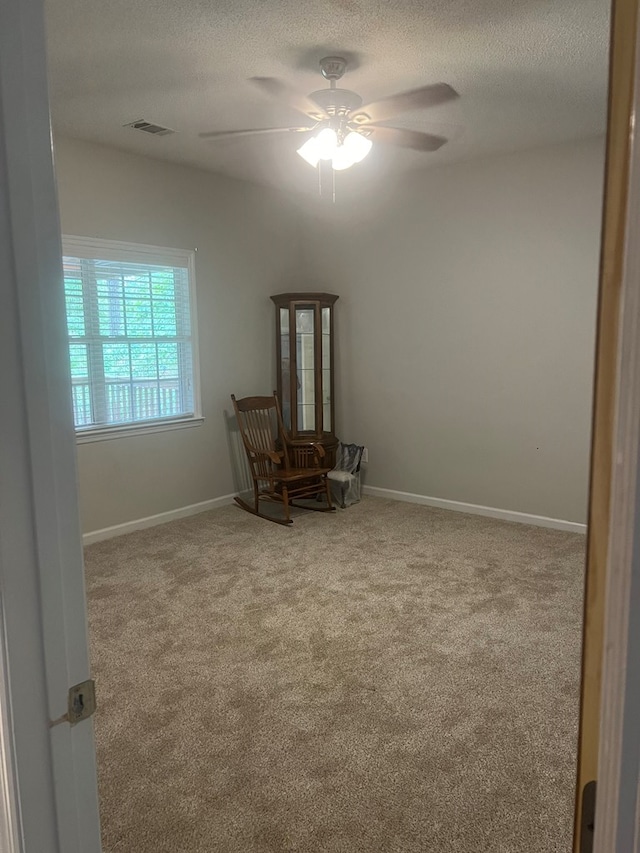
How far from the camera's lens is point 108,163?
13.6 ft

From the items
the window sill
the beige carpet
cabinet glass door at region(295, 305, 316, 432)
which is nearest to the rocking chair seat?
cabinet glass door at region(295, 305, 316, 432)

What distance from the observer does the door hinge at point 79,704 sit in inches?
34.8

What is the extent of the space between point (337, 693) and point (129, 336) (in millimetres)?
2951

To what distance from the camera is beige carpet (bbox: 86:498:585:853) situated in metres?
1.84

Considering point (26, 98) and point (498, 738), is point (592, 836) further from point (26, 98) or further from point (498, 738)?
point (498, 738)

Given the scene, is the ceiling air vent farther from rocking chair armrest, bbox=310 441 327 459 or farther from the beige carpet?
the beige carpet

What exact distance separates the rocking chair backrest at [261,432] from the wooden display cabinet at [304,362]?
0.15 m

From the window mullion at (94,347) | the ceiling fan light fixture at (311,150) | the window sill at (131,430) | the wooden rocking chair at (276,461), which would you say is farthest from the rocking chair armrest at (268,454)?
the ceiling fan light fixture at (311,150)

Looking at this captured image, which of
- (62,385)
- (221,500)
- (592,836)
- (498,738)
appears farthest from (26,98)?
(221,500)

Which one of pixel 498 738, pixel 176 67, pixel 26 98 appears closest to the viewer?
pixel 26 98

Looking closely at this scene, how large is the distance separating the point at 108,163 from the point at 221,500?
2666mm

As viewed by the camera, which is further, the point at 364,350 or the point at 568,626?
the point at 364,350

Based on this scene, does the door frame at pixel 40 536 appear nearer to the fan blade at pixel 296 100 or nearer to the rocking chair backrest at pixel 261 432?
the fan blade at pixel 296 100

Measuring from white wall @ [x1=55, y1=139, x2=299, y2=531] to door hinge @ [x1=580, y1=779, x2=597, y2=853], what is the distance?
4033 millimetres
